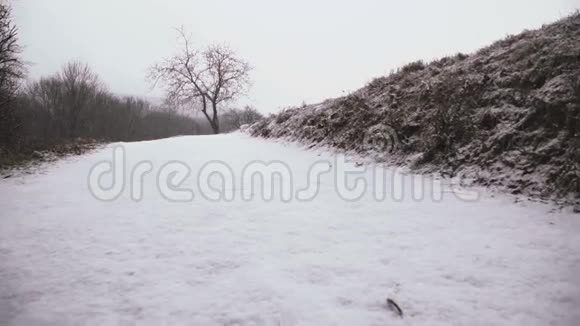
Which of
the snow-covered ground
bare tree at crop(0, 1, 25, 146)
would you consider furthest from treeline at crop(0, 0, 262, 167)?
the snow-covered ground

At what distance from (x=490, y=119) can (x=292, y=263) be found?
14.0ft

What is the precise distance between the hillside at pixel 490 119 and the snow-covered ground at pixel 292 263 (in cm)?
65

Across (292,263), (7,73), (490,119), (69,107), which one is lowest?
(292,263)

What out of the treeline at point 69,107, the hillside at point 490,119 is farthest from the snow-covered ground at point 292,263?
the treeline at point 69,107

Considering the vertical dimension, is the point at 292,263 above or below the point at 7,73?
below

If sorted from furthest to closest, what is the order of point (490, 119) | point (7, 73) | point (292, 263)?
point (7, 73) → point (490, 119) → point (292, 263)

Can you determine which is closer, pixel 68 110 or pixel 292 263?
pixel 292 263

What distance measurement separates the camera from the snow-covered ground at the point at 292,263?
1.84m

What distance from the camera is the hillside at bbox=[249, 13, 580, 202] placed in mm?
3551

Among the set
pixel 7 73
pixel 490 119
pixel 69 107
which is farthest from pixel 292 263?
pixel 69 107

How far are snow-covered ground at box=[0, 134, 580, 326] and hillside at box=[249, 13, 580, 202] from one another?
65cm

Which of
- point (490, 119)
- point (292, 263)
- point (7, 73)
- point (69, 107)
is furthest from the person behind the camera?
point (69, 107)

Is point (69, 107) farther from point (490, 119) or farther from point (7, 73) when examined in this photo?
point (490, 119)

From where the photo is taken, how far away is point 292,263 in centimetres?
241
